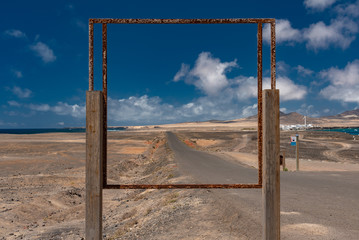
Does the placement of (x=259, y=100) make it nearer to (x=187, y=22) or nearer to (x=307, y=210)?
(x=187, y=22)

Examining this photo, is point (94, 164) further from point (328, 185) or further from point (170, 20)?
point (328, 185)

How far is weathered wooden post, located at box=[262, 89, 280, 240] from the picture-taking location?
336 cm

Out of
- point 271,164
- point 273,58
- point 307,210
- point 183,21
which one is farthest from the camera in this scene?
point 307,210

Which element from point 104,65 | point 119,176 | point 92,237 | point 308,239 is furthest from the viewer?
point 119,176

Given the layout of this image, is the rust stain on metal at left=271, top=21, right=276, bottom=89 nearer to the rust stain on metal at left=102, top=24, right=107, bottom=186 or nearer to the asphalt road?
the rust stain on metal at left=102, top=24, right=107, bottom=186

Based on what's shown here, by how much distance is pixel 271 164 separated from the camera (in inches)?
133

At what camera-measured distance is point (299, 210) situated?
7.94 m

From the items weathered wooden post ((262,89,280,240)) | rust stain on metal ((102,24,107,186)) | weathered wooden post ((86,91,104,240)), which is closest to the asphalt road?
weathered wooden post ((262,89,280,240))

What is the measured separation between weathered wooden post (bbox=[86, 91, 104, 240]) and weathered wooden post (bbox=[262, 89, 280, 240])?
2138 millimetres

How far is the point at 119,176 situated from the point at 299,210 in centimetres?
1574

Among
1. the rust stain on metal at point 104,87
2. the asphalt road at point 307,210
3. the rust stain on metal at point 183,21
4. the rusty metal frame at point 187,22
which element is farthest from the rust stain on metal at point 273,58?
the asphalt road at point 307,210

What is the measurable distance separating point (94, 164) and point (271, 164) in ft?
7.51

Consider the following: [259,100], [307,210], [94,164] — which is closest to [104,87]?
[94,164]

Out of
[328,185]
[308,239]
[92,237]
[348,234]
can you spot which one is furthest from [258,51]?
[328,185]
